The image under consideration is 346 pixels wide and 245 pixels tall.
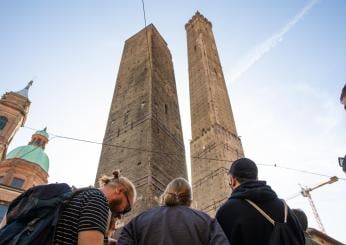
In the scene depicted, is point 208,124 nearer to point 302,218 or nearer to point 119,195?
point 302,218

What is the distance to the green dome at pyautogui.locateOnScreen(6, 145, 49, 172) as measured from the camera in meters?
21.8

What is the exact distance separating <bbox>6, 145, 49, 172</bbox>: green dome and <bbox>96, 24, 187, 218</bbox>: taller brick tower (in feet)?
45.6

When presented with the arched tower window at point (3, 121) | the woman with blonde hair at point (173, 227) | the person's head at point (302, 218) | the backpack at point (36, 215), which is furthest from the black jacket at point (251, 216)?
the arched tower window at point (3, 121)

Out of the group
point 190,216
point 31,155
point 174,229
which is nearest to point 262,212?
point 190,216

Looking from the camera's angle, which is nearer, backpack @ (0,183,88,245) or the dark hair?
backpack @ (0,183,88,245)

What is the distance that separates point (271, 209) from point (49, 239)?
51.7 inches

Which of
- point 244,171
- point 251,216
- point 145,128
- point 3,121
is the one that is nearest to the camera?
point 251,216

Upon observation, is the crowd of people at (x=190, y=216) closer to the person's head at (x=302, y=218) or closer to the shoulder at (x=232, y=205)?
the shoulder at (x=232, y=205)

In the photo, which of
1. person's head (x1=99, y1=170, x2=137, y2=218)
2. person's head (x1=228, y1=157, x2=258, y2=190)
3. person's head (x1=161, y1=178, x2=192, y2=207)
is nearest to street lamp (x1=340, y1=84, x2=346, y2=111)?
person's head (x1=228, y1=157, x2=258, y2=190)

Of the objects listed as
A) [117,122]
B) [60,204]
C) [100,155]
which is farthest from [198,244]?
[117,122]

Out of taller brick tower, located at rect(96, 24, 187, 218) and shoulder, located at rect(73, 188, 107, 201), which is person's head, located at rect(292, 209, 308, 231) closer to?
shoulder, located at rect(73, 188, 107, 201)

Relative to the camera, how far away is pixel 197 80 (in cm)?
2380

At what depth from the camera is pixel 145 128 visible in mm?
8234

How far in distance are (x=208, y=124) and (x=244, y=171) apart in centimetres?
1734
